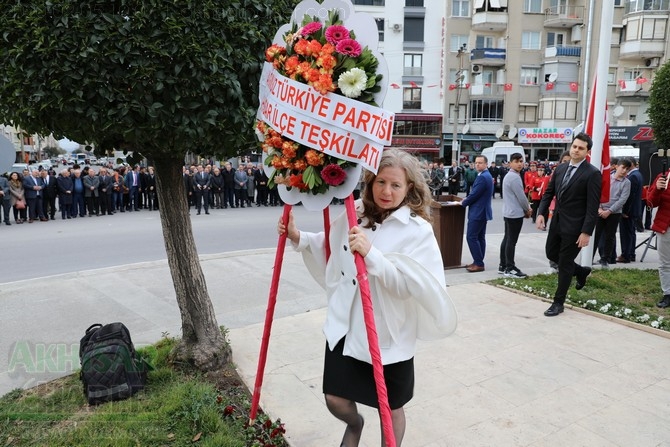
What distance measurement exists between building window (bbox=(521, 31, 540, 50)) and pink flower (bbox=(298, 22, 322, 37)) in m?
39.5

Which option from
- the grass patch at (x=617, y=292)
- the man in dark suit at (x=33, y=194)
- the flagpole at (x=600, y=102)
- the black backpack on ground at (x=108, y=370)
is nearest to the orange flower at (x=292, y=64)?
the black backpack on ground at (x=108, y=370)

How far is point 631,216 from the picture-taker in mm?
8648

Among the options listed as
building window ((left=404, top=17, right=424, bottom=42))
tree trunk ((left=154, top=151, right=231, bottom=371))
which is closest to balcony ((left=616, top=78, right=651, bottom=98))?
building window ((left=404, top=17, right=424, bottom=42))

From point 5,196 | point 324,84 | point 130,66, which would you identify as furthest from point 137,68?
point 5,196

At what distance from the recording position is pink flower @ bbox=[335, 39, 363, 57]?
225 centimetres

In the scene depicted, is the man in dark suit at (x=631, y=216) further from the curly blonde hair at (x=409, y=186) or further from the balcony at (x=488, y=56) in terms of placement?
the balcony at (x=488, y=56)

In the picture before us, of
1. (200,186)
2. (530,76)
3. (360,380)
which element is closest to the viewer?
(360,380)

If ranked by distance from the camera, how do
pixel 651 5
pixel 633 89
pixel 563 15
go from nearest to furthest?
1. pixel 651 5
2. pixel 633 89
3. pixel 563 15

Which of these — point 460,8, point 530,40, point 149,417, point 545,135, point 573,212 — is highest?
point 460,8

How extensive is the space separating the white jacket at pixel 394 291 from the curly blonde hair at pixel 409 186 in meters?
0.05

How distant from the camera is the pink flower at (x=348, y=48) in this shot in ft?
7.39

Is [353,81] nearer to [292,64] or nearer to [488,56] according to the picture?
[292,64]

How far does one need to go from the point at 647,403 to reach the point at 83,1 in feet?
14.5

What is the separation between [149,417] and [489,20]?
3883 centimetres
